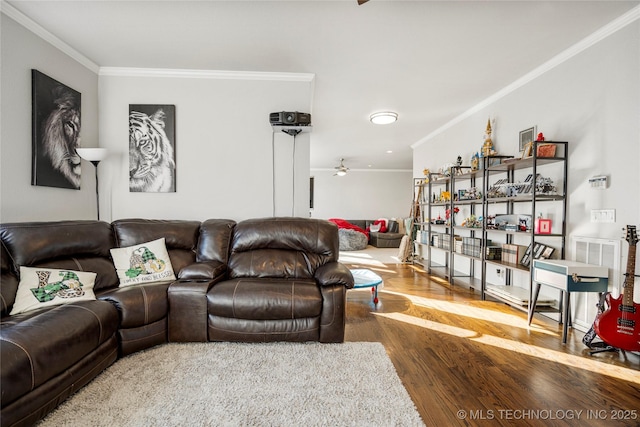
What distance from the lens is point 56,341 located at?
1508 mm

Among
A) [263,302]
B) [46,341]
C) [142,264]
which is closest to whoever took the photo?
[46,341]

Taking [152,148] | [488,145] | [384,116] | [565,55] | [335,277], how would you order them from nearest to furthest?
[335,277] → [565,55] → [152,148] → [488,145] → [384,116]

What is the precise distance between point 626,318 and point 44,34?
517 cm

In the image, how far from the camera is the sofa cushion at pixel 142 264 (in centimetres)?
249

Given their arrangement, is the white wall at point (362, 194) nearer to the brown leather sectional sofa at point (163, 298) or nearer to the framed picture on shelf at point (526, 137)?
the framed picture on shelf at point (526, 137)

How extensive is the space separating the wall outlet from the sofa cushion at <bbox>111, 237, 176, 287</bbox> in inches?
147

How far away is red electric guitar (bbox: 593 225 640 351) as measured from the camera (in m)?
2.10

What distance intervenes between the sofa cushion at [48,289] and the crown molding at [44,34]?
2.01 m

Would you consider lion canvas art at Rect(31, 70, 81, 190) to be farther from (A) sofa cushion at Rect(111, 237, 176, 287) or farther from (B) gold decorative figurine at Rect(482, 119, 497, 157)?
(B) gold decorative figurine at Rect(482, 119, 497, 157)

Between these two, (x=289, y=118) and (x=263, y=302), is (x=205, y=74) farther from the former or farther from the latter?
(x=263, y=302)

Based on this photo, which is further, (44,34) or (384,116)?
(384,116)

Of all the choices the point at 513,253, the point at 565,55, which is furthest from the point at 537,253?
the point at 565,55

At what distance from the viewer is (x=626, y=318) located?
2129 millimetres

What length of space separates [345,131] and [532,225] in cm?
376
